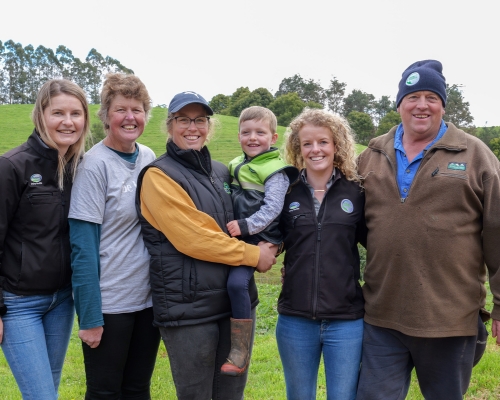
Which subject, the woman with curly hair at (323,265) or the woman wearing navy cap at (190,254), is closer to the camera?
the woman wearing navy cap at (190,254)

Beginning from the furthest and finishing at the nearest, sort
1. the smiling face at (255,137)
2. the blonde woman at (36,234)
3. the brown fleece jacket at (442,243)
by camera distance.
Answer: the smiling face at (255,137) < the brown fleece jacket at (442,243) < the blonde woman at (36,234)

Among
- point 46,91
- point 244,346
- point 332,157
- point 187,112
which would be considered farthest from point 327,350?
point 46,91

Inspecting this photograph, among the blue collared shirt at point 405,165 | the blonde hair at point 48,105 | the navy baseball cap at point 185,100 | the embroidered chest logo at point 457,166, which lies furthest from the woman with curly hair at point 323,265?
the blonde hair at point 48,105

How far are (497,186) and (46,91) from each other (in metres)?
2.88

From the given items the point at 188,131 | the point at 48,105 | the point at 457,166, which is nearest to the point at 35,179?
the point at 48,105

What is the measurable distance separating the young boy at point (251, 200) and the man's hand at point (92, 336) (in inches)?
31.7

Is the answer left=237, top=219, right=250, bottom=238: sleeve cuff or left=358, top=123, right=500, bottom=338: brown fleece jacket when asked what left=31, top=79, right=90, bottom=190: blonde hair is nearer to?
left=237, top=219, right=250, bottom=238: sleeve cuff

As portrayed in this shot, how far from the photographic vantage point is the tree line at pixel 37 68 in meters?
74.4

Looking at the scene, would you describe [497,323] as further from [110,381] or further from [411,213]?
[110,381]

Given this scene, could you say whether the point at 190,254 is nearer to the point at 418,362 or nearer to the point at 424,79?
the point at 418,362

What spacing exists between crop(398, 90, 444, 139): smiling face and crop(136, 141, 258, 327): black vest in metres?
1.38

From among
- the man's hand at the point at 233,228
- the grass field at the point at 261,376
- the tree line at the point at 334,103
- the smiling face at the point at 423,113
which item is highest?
the tree line at the point at 334,103

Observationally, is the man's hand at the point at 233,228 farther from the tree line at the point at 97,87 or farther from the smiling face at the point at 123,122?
the tree line at the point at 97,87

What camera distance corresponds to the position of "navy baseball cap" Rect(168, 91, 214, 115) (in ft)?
10.3
